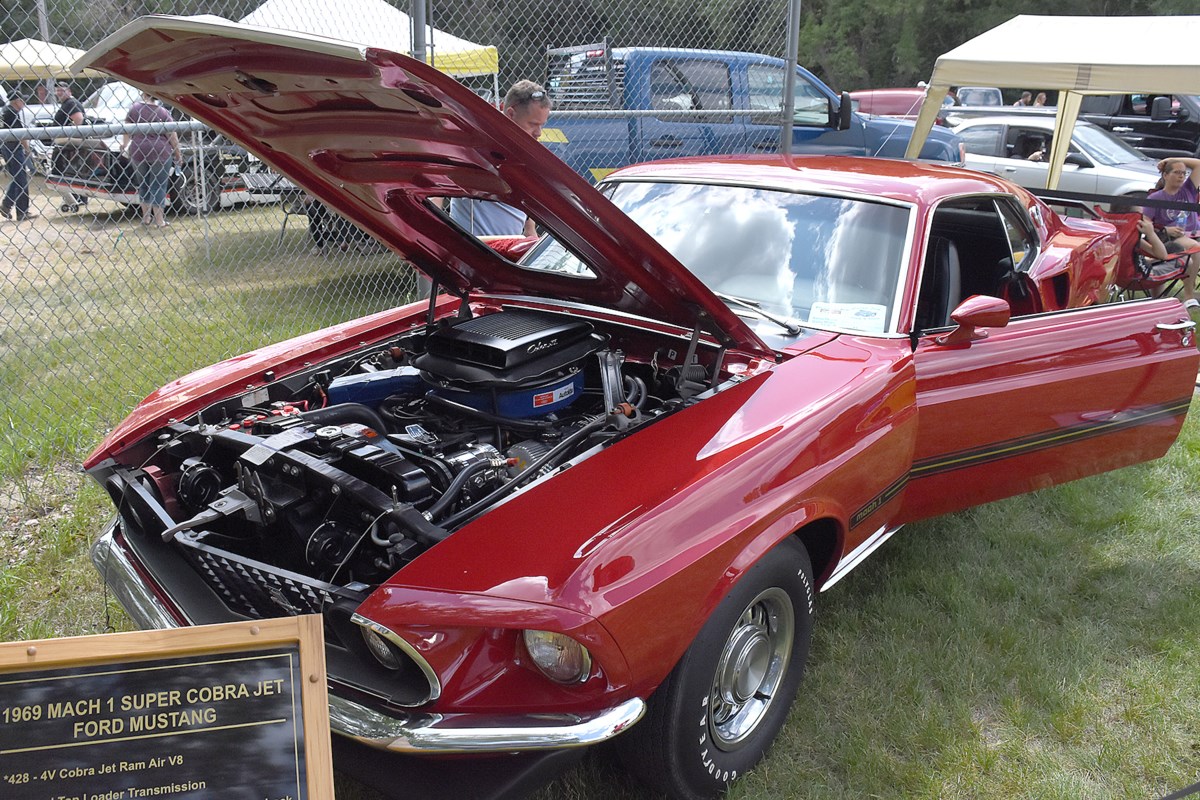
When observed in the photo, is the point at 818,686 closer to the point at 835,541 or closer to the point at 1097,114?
the point at 835,541

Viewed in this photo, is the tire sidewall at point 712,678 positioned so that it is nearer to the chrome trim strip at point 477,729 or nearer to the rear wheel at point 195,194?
the chrome trim strip at point 477,729

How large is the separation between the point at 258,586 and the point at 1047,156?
36.3ft

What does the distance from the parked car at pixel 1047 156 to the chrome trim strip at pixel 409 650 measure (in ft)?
32.2

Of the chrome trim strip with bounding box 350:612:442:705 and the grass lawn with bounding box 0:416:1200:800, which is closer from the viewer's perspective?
the chrome trim strip with bounding box 350:612:442:705

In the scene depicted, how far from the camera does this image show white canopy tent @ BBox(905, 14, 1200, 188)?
731cm

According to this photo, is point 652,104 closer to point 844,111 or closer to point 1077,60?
point 844,111

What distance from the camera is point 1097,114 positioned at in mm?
14805

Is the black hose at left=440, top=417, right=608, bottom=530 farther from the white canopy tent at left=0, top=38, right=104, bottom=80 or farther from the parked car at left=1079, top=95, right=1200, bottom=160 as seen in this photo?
the parked car at left=1079, top=95, right=1200, bottom=160

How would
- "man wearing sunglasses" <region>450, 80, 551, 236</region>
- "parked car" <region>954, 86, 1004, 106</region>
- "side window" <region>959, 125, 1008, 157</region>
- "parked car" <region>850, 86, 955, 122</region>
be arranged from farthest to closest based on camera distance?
"parked car" <region>954, 86, 1004, 106</region> < "parked car" <region>850, 86, 955, 122</region> < "side window" <region>959, 125, 1008, 157</region> < "man wearing sunglasses" <region>450, 80, 551, 236</region>

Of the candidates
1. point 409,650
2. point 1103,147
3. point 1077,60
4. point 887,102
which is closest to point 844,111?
point 1077,60

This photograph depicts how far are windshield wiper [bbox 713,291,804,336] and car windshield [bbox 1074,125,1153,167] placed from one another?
30.6 ft

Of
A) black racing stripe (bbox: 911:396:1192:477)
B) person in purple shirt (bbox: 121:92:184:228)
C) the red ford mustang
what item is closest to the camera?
the red ford mustang

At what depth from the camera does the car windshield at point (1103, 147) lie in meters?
10.6

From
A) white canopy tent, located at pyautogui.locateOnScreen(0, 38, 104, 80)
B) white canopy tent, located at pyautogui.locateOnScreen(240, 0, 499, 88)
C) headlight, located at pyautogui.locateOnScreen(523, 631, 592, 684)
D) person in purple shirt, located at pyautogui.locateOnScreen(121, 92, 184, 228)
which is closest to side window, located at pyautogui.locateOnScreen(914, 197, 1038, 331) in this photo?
headlight, located at pyautogui.locateOnScreen(523, 631, 592, 684)
